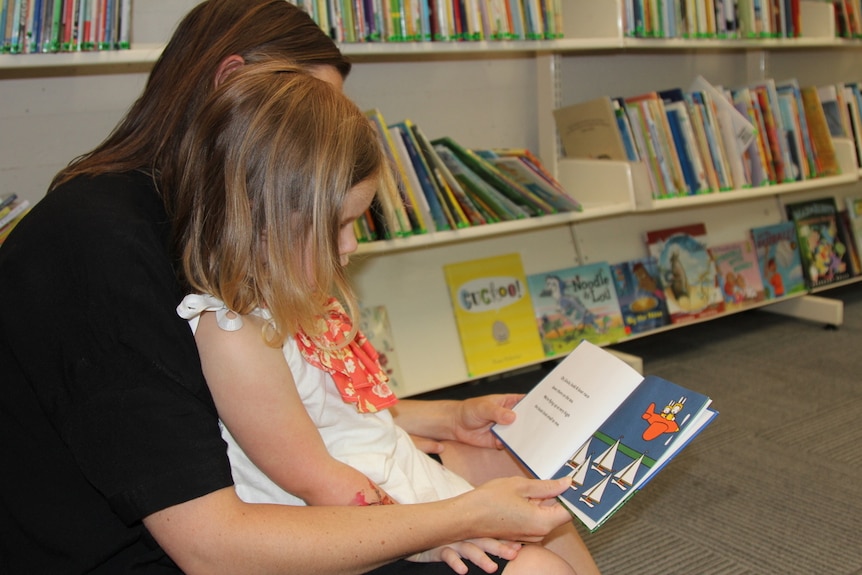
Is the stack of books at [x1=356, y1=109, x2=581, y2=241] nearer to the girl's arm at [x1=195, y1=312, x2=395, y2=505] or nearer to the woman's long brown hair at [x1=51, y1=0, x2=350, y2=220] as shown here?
the woman's long brown hair at [x1=51, y1=0, x2=350, y2=220]

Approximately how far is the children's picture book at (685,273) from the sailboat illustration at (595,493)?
1798 mm

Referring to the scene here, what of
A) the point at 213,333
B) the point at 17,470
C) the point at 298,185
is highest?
the point at 298,185

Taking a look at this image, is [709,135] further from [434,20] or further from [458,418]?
[458,418]

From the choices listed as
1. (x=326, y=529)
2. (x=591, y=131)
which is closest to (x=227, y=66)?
(x=326, y=529)

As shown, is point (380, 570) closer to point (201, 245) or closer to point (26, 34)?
point (201, 245)

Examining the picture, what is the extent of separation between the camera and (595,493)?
0.92 m

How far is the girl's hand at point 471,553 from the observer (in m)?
0.85

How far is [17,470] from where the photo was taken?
770 millimetres

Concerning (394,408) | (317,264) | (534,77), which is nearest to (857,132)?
(534,77)

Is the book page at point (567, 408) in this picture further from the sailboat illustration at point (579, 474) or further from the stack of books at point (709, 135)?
the stack of books at point (709, 135)

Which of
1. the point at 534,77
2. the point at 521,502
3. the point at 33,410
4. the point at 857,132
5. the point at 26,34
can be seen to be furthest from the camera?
the point at 857,132

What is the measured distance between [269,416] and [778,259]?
2598 millimetres

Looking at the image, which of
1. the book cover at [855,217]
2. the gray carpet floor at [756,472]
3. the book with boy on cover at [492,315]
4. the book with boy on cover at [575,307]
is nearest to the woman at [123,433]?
the gray carpet floor at [756,472]

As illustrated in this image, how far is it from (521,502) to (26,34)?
1.33 m
